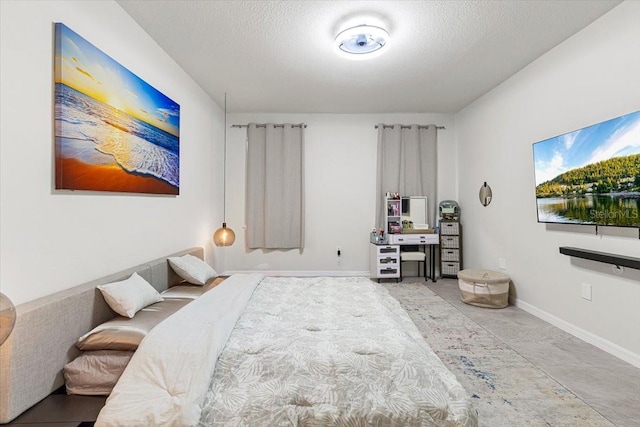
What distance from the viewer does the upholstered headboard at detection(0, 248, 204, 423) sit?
1385 millimetres

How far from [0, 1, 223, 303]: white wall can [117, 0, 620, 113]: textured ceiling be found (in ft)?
1.32

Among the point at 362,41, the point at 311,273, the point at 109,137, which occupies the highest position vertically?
the point at 362,41

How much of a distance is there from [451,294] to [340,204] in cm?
228

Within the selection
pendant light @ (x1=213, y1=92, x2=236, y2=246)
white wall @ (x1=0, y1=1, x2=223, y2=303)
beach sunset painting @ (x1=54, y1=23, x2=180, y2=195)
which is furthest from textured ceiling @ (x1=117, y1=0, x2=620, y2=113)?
pendant light @ (x1=213, y1=92, x2=236, y2=246)

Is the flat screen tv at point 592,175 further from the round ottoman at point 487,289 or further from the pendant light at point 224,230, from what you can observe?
the pendant light at point 224,230

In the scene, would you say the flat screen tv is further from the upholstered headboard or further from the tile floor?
the upholstered headboard

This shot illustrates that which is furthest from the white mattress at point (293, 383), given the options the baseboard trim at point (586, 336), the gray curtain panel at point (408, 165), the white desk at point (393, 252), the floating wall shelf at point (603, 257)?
the gray curtain panel at point (408, 165)

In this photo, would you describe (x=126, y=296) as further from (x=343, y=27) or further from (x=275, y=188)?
(x=275, y=188)

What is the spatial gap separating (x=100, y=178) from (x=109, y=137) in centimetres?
33

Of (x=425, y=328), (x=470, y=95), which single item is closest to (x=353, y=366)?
(x=425, y=328)

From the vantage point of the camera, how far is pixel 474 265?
481cm

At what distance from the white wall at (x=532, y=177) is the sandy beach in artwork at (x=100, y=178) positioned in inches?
160

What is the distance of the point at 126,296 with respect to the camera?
6.62ft

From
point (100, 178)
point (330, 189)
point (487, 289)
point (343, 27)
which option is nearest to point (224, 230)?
point (330, 189)
